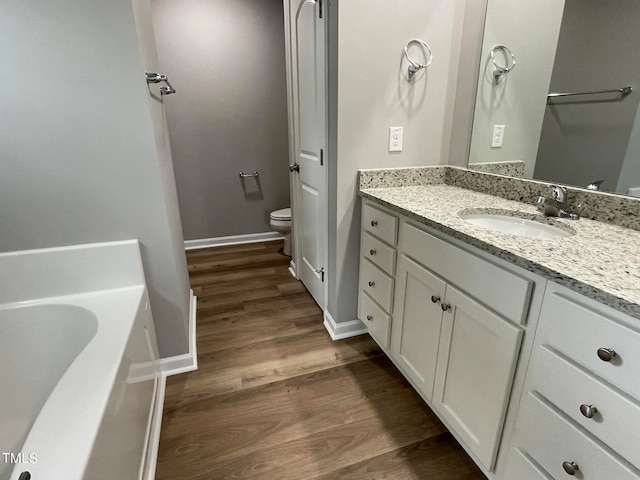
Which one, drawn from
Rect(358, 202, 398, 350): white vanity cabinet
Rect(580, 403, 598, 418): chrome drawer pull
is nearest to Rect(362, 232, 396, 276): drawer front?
Rect(358, 202, 398, 350): white vanity cabinet

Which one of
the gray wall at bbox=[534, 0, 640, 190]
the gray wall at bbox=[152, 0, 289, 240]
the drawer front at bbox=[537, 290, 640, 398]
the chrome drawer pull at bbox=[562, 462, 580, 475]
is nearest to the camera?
the drawer front at bbox=[537, 290, 640, 398]

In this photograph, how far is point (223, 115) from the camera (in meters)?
3.20

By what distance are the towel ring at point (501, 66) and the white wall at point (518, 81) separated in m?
0.02

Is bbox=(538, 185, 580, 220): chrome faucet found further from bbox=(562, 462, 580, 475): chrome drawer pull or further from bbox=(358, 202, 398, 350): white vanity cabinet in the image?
bbox=(562, 462, 580, 475): chrome drawer pull

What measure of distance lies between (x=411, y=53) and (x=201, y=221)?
8.29 feet

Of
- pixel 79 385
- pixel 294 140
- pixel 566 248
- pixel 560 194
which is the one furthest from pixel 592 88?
pixel 79 385

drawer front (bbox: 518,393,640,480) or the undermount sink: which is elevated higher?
the undermount sink

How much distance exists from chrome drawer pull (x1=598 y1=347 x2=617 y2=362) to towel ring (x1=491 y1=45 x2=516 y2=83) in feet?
4.63

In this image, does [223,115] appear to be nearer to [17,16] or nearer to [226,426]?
[17,16]

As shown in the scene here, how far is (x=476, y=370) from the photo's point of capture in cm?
109

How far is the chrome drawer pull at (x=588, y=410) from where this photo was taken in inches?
29.1

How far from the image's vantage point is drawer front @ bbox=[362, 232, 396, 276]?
1.54m

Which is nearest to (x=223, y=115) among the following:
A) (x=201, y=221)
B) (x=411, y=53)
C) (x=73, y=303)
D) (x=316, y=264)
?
(x=201, y=221)

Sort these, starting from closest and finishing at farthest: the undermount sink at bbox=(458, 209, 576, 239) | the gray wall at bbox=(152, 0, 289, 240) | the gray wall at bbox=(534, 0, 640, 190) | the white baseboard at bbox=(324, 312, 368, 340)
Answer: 1. the gray wall at bbox=(534, 0, 640, 190)
2. the undermount sink at bbox=(458, 209, 576, 239)
3. the white baseboard at bbox=(324, 312, 368, 340)
4. the gray wall at bbox=(152, 0, 289, 240)
